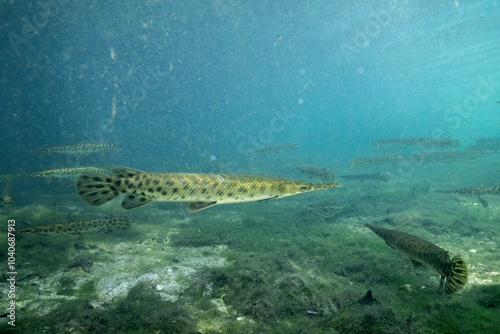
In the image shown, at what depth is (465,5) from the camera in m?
26.2

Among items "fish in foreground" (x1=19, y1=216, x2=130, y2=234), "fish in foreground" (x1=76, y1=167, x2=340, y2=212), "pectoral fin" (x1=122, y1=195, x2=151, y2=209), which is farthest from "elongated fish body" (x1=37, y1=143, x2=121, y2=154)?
"pectoral fin" (x1=122, y1=195, x2=151, y2=209)

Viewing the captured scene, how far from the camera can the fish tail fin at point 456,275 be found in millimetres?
3264

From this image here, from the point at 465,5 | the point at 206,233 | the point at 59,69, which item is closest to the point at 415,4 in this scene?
the point at 465,5

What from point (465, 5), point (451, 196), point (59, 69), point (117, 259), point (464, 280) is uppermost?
point (59, 69)

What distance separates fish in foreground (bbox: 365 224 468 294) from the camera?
3295 mm

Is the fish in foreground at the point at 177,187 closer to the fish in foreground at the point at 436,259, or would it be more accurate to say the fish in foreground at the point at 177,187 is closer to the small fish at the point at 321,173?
the fish in foreground at the point at 436,259

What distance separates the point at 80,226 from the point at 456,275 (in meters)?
8.71

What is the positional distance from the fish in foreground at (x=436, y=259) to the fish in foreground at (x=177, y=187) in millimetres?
Answer: 1608

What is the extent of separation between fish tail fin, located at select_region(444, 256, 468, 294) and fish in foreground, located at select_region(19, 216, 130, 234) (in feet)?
25.8

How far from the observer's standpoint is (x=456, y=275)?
334 centimetres

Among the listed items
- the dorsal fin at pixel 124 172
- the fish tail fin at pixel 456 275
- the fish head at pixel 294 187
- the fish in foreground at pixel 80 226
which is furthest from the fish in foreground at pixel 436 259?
the fish in foreground at pixel 80 226

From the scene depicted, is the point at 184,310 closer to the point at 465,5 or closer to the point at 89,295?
the point at 89,295

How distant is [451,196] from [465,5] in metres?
25.9

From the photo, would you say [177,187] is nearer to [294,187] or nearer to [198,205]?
[198,205]
